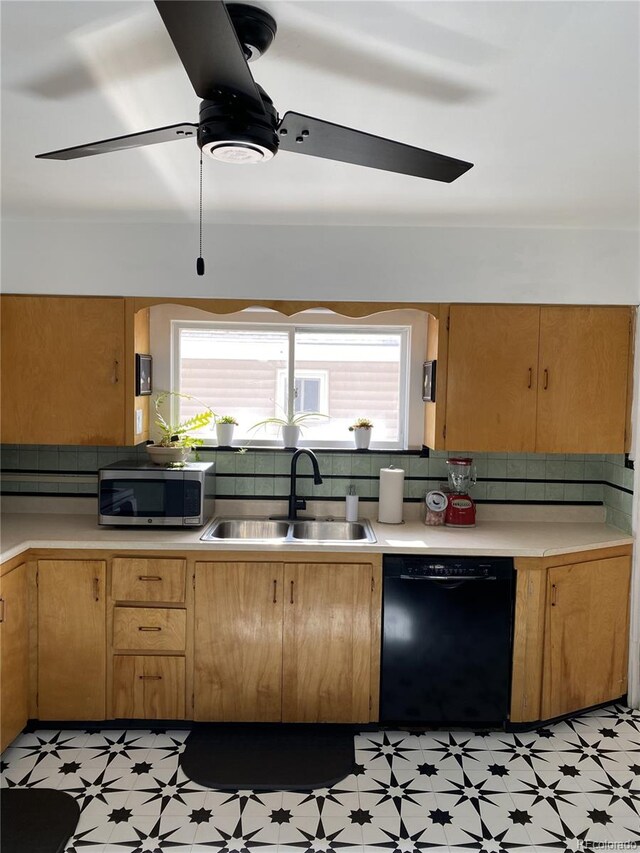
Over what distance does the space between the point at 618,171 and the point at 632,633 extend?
227 cm

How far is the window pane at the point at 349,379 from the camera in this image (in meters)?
3.85

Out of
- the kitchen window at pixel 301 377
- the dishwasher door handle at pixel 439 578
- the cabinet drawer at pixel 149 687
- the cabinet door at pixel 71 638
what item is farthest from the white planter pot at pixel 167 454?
the dishwasher door handle at pixel 439 578

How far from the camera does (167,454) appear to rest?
3.47 m

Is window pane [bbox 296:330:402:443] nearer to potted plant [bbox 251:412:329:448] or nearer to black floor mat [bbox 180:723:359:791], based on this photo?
potted plant [bbox 251:412:329:448]

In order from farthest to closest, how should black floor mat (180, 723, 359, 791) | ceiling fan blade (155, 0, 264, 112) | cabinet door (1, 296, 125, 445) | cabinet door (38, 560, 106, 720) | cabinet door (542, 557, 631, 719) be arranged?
cabinet door (1, 296, 125, 445) → cabinet door (542, 557, 631, 719) → cabinet door (38, 560, 106, 720) → black floor mat (180, 723, 359, 791) → ceiling fan blade (155, 0, 264, 112)

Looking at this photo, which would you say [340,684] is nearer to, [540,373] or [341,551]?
[341,551]

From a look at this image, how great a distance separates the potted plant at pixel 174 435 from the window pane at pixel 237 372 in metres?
0.08

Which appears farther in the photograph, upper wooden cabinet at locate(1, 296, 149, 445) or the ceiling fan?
upper wooden cabinet at locate(1, 296, 149, 445)

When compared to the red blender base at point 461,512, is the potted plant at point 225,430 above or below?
above

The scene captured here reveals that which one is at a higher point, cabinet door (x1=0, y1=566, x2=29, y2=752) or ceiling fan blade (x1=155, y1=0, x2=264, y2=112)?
ceiling fan blade (x1=155, y1=0, x2=264, y2=112)

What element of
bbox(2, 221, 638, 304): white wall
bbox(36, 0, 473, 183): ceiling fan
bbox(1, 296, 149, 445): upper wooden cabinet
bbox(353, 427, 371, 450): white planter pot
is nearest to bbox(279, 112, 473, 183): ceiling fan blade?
bbox(36, 0, 473, 183): ceiling fan

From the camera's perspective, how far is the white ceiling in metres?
1.46

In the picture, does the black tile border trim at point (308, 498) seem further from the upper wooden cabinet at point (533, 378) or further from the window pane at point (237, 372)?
the upper wooden cabinet at point (533, 378)

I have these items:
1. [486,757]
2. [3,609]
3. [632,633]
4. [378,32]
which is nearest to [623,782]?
[486,757]
